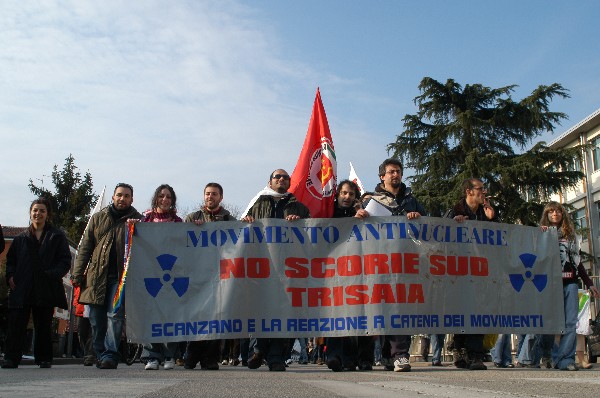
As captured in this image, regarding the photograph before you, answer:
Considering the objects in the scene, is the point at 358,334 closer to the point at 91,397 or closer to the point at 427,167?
the point at 91,397

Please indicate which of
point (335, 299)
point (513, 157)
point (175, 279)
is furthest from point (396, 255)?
point (513, 157)

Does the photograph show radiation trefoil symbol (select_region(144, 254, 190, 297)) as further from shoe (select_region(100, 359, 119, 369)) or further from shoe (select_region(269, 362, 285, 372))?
shoe (select_region(269, 362, 285, 372))

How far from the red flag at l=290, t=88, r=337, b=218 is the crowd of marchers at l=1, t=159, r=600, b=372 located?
9.64ft

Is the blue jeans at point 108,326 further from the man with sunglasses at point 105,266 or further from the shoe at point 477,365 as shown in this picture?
the shoe at point 477,365

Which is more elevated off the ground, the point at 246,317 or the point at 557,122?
the point at 557,122

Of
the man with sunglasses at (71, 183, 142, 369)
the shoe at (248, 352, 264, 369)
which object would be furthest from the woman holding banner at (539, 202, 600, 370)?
the man with sunglasses at (71, 183, 142, 369)

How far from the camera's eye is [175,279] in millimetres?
8469

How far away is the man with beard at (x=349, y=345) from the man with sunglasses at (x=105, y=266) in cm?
226

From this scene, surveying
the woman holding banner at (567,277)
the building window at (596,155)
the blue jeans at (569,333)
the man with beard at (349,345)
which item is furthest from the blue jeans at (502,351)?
the building window at (596,155)

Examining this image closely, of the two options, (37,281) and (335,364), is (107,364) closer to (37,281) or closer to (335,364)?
(37,281)

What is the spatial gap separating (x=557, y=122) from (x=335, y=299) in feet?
89.9

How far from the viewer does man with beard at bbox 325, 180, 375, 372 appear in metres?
8.18

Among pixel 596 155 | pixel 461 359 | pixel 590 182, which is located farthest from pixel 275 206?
pixel 590 182

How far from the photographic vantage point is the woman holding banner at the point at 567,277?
878 centimetres
